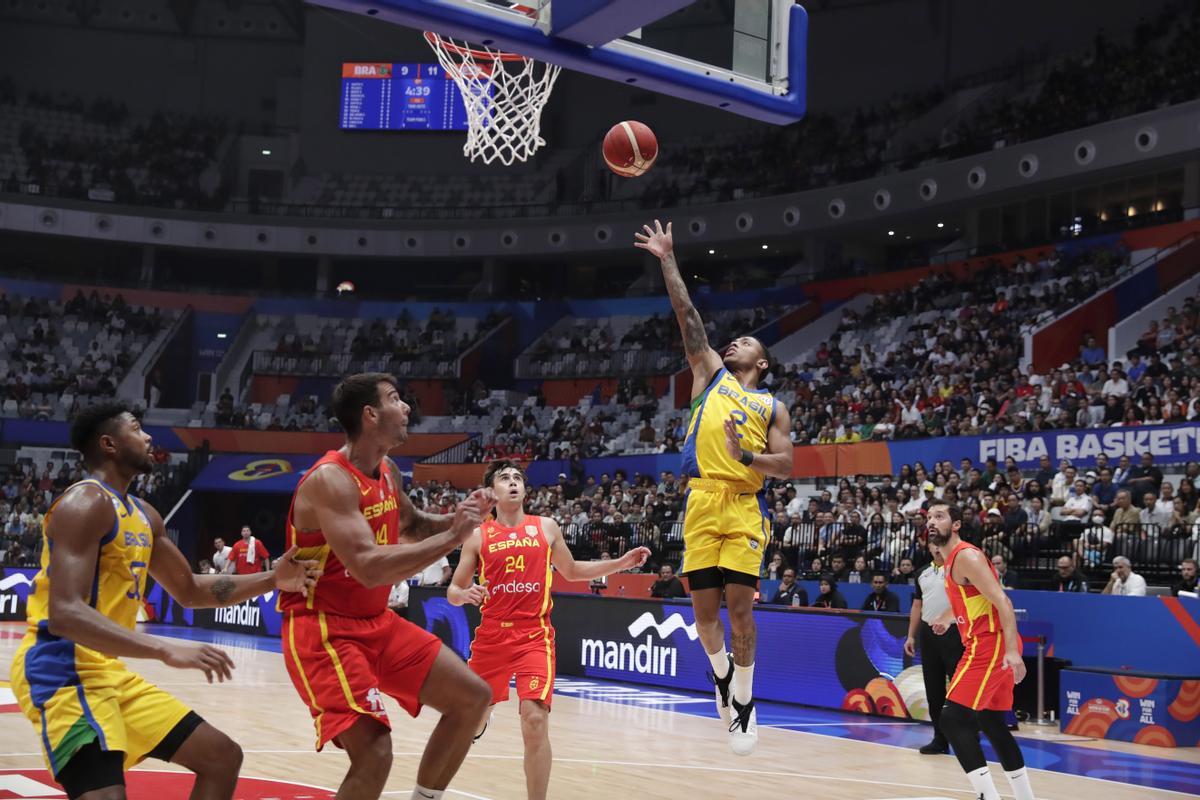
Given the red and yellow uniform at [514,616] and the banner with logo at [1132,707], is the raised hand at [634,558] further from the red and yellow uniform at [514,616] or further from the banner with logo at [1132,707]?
the banner with logo at [1132,707]

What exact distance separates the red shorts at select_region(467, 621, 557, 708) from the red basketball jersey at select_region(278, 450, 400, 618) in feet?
8.05

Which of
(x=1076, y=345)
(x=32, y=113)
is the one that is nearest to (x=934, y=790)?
(x=1076, y=345)

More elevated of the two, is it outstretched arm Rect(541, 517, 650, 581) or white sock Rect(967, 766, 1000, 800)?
outstretched arm Rect(541, 517, 650, 581)

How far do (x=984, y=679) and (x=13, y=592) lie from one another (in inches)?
848

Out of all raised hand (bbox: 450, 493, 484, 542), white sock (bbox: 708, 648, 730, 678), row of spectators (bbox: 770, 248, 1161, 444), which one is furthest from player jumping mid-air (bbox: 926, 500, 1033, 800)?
row of spectators (bbox: 770, 248, 1161, 444)

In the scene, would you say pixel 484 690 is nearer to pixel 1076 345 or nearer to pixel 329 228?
pixel 1076 345

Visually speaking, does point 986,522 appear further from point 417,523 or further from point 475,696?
point 475,696

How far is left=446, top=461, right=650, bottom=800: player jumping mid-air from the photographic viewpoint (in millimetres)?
7512

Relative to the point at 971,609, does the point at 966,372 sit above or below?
above

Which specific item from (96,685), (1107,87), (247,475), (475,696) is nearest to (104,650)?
(96,685)

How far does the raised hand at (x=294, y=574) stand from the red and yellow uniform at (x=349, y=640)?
0.16ft

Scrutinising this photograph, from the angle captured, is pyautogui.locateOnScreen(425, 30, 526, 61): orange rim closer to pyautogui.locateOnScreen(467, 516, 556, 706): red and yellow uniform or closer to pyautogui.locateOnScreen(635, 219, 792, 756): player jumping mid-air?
pyautogui.locateOnScreen(635, 219, 792, 756): player jumping mid-air

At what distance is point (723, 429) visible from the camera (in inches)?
281

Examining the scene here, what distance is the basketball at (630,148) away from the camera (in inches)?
320
